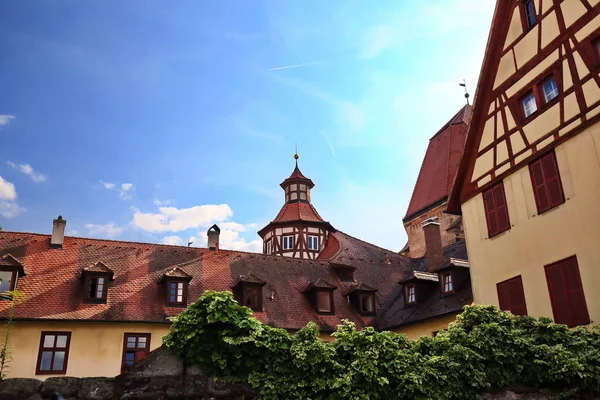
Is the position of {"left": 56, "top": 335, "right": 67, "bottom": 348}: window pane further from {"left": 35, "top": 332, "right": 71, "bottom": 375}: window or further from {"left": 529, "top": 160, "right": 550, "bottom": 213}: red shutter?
{"left": 529, "top": 160, "right": 550, "bottom": 213}: red shutter

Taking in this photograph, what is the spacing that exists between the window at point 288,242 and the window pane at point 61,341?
22.5 metres

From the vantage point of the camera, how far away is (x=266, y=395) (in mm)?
9141

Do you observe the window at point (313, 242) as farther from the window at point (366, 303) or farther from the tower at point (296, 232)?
the window at point (366, 303)

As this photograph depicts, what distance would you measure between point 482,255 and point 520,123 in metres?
3.98

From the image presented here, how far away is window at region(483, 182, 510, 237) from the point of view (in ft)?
51.4

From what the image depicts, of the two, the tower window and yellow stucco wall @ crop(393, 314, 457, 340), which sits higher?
the tower window

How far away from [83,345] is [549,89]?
1772 centimetres

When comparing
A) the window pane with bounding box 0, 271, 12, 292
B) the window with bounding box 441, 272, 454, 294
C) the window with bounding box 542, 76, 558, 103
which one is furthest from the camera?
the window with bounding box 441, 272, 454, 294

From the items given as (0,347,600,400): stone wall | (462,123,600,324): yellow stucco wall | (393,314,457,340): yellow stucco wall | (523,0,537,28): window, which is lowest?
(0,347,600,400): stone wall

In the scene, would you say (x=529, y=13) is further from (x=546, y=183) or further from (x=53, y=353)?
(x=53, y=353)

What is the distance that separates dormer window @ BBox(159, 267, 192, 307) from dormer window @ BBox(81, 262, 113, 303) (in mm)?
2315

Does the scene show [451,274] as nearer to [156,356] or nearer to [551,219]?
[551,219]

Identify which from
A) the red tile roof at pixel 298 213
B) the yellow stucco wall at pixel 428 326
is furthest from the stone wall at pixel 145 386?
the red tile roof at pixel 298 213

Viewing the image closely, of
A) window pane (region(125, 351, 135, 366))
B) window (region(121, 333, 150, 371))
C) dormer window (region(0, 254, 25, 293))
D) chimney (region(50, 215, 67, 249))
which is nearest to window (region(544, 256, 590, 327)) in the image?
window (region(121, 333, 150, 371))
